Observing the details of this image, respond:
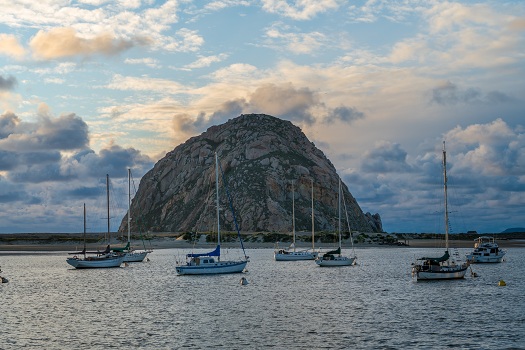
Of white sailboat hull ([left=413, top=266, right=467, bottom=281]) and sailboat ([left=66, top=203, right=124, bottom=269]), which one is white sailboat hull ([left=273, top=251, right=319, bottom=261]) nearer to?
sailboat ([left=66, top=203, right=124, bottom=269])

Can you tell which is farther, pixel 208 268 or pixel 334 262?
pixel 334 262

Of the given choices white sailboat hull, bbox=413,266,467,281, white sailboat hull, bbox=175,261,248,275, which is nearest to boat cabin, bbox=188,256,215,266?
white sailboat hull, bbox=175,261,248,275

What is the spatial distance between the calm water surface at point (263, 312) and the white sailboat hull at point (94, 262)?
566 inches

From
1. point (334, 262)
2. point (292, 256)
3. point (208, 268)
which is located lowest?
point (334, 262)

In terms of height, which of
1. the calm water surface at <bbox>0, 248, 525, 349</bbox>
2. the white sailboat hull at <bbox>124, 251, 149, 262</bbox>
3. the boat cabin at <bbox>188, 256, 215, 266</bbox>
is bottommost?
the calm water surface at <bbox>0, 248, 525, 349</bbox>

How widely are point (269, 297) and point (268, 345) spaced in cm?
2530

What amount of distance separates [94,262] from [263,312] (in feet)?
198

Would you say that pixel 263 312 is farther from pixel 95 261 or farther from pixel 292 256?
pixel 292 256

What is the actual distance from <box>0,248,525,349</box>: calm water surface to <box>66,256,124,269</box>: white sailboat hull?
14.4 m

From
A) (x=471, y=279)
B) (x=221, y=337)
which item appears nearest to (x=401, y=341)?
(x=221, y=337)

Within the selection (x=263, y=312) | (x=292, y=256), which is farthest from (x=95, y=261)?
(x=263, y=312)

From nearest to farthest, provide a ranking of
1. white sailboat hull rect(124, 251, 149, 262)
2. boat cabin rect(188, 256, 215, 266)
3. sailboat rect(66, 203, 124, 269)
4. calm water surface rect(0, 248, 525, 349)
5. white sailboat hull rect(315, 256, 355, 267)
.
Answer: calm water surface rect(0, 248, 525, 349)
boat cabin rect(188, 256, 215, 266)
sailboat rect(66, 203, 124, 269)
white sailboat hull rect(315, 256, 355, 267)
white sailboat hull rect(124, 251, 149, 262)

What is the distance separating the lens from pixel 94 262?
105688mm

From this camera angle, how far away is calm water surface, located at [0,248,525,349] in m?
39.9
